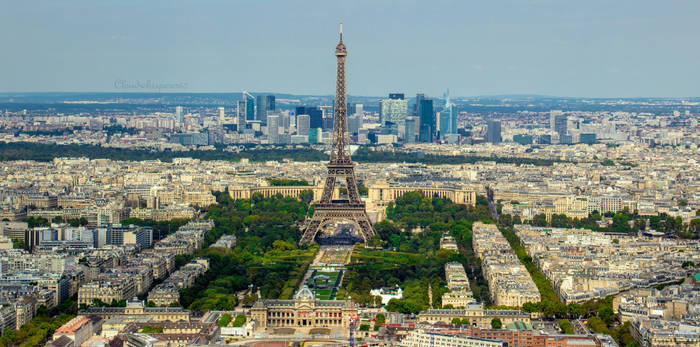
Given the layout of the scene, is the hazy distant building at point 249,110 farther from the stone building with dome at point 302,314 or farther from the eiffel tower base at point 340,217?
the stone building with dome at point 302,314

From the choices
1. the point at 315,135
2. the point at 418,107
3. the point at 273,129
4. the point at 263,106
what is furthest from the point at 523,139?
the point at 263,106

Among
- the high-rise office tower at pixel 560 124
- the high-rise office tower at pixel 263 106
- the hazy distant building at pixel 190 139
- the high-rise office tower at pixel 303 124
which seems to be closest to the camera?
the hazy distant building at pixel 190 139

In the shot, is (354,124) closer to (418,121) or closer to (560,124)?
(418,121)

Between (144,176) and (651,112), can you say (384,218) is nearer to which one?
(144,176)

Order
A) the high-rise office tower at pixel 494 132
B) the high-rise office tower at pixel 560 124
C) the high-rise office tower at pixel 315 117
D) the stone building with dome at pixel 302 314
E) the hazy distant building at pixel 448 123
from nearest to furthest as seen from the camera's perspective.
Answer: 1. the stone building with dome at pixel 302 314
2. the high-rise office tower at pixel 494 132
3. the high-rise office tower at pixel 315 117
4. the high-rise office tower at pixel 560 124
5. the hazy distant building at pixel 448 123

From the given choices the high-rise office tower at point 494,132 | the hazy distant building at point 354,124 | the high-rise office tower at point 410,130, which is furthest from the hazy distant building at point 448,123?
the hazy distant building at point 354,124
